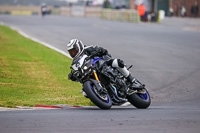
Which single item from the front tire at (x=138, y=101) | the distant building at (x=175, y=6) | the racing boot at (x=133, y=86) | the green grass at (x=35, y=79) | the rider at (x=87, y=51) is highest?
the rider at (x=87, y=51)

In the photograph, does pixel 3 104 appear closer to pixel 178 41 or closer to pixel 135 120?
pixel 135 120

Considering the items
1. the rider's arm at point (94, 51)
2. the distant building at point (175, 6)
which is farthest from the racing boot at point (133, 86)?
the distant building at point (175, 6)

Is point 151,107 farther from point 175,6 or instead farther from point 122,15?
point 175,6

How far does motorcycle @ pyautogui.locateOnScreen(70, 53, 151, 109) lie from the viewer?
9.50 m

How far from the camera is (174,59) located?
21938 millimetres

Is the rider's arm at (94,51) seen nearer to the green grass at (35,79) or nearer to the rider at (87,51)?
the rider at (87,51)

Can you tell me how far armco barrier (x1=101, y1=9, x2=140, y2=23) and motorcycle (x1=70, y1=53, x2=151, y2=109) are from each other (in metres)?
47.2

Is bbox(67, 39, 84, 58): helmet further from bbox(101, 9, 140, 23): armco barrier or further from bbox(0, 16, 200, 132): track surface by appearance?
bbox(101, 9, 140, 23): armco barrier

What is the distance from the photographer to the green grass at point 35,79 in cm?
1182

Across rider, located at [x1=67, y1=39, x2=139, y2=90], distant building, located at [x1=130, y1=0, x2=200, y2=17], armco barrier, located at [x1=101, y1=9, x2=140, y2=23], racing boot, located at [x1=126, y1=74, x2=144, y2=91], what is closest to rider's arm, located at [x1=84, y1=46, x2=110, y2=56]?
rider, located at [x1=67, y1=39, x2=139, y2=90]

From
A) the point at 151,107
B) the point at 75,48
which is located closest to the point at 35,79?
the point at 151,107

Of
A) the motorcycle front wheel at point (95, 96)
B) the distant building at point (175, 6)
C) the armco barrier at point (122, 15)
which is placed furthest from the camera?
the distant building at point (175, 6)

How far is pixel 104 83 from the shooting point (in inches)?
397

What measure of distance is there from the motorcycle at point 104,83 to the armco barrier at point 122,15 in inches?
1856
